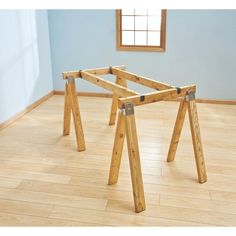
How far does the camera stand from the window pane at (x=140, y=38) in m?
3.99

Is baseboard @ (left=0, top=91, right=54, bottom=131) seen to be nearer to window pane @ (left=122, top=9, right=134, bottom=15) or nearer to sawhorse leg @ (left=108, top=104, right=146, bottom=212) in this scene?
window pane @ (left=122, top=9, right=134, bottom=15)

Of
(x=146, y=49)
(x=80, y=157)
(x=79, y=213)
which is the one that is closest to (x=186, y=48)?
(x=146, y=49)

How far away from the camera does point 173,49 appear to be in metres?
3.78

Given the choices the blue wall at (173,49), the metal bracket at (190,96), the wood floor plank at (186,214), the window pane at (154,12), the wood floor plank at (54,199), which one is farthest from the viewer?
the window pane at (154,12)

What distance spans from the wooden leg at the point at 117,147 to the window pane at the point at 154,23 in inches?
94.4

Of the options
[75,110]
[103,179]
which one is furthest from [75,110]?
[103,179]

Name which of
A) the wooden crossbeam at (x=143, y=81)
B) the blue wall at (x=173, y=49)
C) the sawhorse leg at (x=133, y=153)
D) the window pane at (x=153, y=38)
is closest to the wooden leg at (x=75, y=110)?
the wooden crossbeam at (x=143, y=81)

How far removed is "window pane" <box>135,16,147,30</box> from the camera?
3939mm

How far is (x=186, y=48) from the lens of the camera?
147 inches

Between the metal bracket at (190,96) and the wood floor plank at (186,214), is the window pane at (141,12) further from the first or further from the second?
the wood floor plank at (186,214)

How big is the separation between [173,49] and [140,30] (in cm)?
54

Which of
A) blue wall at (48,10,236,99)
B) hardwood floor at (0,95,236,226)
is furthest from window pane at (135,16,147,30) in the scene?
hardwood floor at (0,95,236,226)

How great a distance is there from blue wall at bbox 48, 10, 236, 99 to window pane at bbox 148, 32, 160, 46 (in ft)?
0.69
